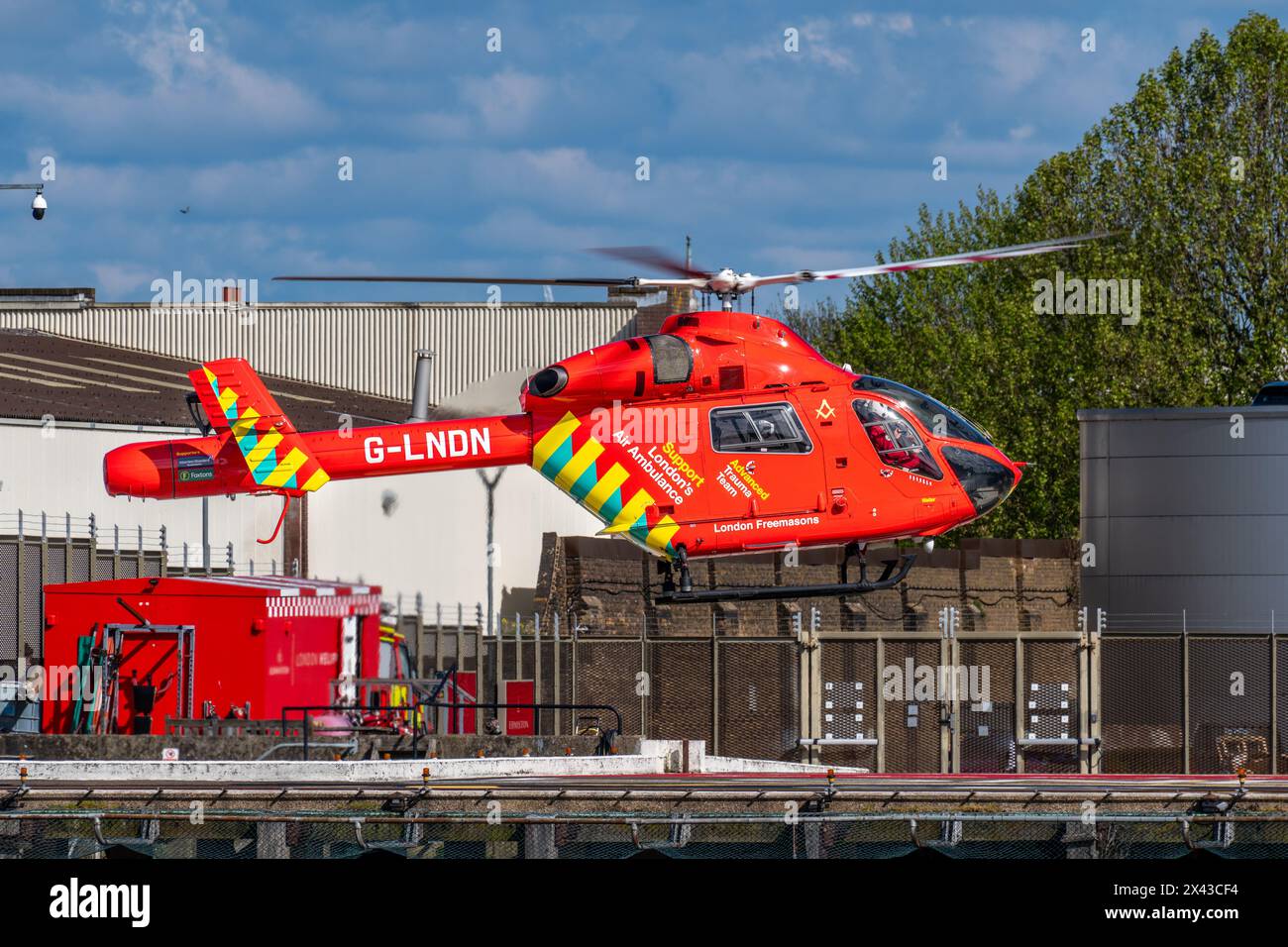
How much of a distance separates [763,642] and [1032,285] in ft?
98.4

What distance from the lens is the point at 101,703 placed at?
31.6m

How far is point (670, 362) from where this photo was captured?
26.9 m

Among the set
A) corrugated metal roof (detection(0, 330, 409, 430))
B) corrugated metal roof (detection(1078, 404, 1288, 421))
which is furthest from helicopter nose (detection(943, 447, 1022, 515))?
corrugated metal roof (detection(0, 330, 409, 430))

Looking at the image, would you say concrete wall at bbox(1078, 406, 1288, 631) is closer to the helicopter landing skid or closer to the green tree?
the helicopter landing skid

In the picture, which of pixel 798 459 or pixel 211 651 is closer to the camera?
pixel 798 459

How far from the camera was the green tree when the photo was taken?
60250 millimetres

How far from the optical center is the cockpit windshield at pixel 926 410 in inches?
1094

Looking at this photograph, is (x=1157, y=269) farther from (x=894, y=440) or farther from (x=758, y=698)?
(x=894, y=440)

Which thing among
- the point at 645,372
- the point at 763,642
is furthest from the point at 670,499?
the point at 763,642

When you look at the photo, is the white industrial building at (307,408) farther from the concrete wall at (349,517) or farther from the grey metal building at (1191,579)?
the grey metal building at (1191,579)

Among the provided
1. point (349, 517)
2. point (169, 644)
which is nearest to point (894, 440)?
point (169, 644)
